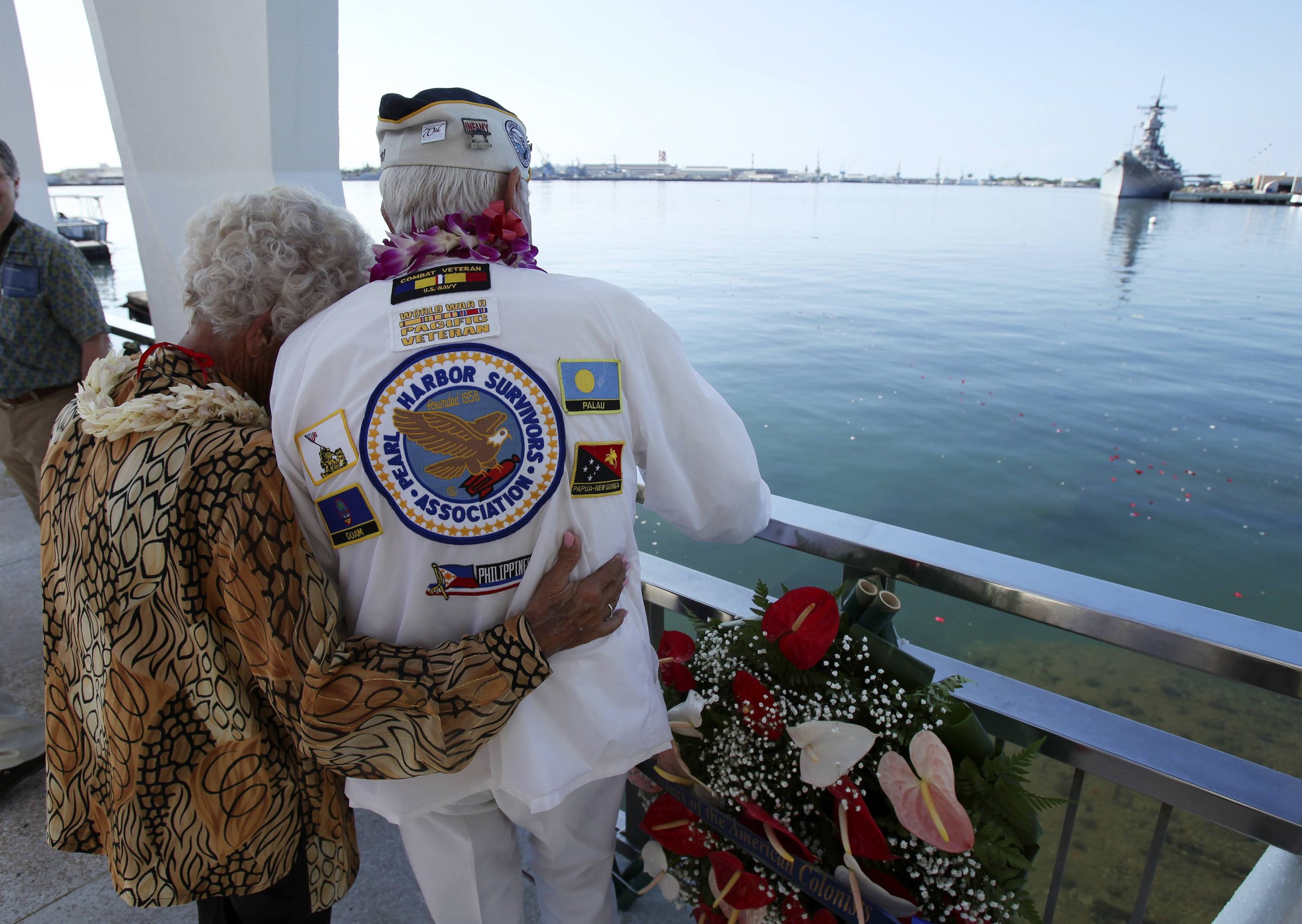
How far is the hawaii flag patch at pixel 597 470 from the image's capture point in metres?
1.04

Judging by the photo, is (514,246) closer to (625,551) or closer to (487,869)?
(625,551)

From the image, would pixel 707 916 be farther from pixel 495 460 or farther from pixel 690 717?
pixel 495 460

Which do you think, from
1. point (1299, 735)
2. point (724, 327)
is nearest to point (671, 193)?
point (724, 327)

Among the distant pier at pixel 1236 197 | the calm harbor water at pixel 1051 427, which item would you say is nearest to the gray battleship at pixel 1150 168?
the distant pier at pixel 1236 197

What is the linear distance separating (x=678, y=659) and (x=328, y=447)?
65 cm

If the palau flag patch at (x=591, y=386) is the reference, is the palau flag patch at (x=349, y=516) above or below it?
below

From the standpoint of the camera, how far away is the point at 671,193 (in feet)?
272

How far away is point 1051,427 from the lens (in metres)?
11.8

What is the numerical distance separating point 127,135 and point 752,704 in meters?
3.39

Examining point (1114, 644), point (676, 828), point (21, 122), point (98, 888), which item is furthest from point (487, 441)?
point (21, 122)

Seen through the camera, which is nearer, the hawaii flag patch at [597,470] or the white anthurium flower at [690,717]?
the hawaii flag patch at [597,470]

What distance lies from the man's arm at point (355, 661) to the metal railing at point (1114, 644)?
57 cm

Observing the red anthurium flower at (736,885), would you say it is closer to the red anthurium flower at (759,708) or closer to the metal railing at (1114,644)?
the red anthurium flower at (759,708)

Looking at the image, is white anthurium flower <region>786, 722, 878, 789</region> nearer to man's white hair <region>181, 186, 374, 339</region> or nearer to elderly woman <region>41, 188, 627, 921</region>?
elderly woman <region>41, 188, 627, 921</region>
